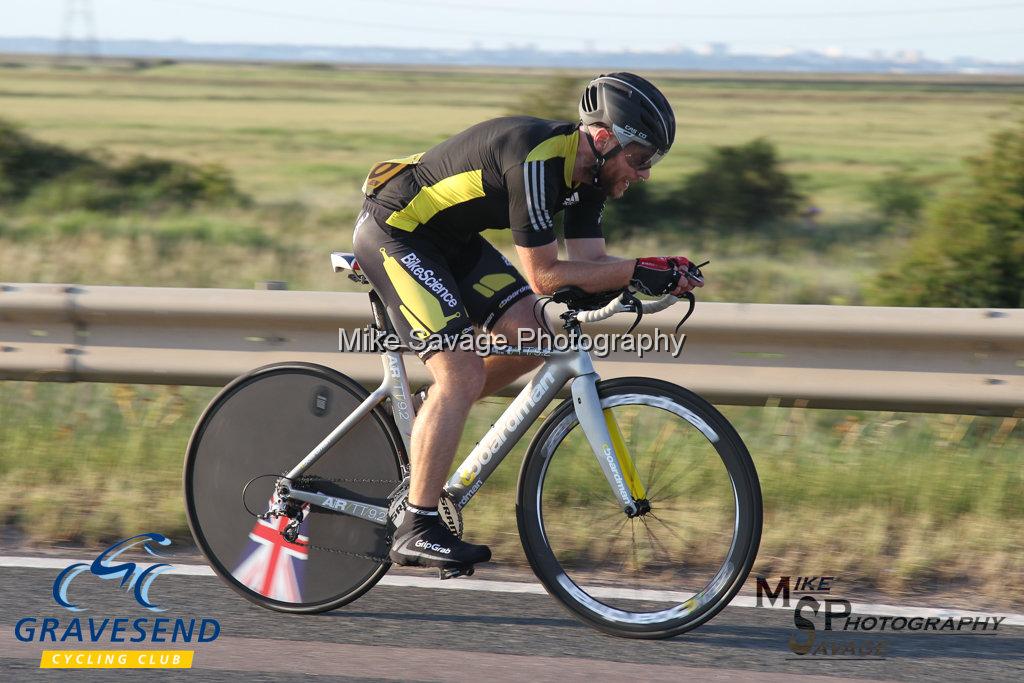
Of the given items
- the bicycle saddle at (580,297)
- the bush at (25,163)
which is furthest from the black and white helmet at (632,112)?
the bush at (25,163)

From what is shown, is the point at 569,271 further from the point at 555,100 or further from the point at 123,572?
the point at 555,100

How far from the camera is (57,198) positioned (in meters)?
15.9

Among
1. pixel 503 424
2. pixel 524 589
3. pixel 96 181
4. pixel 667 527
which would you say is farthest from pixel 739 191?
pixel 503 424

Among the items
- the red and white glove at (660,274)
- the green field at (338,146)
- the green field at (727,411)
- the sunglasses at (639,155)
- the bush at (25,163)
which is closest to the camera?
the red and white glove at (660,274)

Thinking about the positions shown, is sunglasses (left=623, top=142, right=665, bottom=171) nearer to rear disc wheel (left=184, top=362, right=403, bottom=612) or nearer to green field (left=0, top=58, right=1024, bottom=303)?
rear disc wheel (left=184, top=362, right=403, bottom=612)

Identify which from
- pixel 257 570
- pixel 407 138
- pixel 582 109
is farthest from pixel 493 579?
pixel 407 138

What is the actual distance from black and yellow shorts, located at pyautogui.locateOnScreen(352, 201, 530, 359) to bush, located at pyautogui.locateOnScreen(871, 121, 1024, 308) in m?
4.68

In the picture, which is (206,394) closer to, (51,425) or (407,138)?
(51,425)

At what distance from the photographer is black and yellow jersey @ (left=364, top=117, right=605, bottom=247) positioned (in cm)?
362

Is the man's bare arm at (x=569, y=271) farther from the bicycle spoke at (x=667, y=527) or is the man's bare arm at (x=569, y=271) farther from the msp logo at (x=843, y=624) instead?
the msp logo at (x=843, y=624)

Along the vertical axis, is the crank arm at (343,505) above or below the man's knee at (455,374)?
below

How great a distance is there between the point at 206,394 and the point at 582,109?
3.42 meters

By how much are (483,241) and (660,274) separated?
2.77ft

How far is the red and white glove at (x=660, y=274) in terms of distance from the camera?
3551 millimetres
